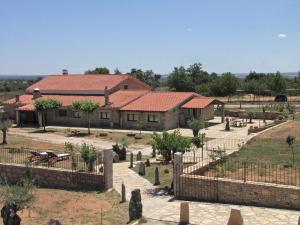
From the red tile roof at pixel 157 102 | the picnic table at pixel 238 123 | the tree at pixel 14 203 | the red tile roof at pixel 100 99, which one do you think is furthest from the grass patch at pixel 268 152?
the red tile roof at pixel 100 99

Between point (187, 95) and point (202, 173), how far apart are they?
1141 inches

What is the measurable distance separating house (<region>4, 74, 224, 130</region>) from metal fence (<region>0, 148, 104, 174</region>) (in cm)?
1676

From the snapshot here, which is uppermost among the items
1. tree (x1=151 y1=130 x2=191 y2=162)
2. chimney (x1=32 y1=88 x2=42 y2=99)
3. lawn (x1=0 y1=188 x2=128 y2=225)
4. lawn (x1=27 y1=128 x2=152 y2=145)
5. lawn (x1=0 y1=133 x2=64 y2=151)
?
chimney (x1=32 y1=88 x2=42 y2=99)

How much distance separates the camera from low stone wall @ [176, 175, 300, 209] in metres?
→ 18.6

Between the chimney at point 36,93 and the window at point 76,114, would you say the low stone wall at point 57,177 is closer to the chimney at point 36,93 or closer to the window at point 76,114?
the window at point 76,114

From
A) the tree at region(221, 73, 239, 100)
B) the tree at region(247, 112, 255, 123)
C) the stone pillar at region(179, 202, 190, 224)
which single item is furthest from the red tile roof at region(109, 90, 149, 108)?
the stone pillar at region(179, 202, 190, 224)

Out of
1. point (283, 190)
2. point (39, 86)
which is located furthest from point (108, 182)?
point (39, 86)

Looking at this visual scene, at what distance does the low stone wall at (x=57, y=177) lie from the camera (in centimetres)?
2378

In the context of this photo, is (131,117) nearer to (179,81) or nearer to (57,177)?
(57,177)

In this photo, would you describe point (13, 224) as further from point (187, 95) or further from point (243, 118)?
point (243, 118)

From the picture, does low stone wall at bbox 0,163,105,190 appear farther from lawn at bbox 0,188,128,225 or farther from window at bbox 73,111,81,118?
window at bbox 73,111,81,118

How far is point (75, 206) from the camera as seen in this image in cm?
2098

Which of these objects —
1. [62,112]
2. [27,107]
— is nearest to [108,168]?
[62,112]

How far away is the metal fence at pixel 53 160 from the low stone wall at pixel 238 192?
5.28 m
